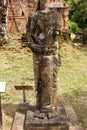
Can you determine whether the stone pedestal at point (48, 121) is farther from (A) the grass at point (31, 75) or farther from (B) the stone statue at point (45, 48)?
(A) the grass at point (31, 75)

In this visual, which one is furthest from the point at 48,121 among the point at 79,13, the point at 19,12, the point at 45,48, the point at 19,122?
the point at 79,13

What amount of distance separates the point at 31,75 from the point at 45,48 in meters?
5.77

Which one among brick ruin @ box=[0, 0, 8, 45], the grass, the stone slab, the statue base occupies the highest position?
brick ruin @ box=[0, 0, 8, 45]

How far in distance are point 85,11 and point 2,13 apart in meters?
13.4

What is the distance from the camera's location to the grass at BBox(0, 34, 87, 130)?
29.0ft

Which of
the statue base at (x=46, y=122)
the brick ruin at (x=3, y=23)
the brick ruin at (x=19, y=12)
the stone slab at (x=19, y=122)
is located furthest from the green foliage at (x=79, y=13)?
the statue base at (x=46, y=122)

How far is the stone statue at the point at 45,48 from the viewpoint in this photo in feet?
20.4

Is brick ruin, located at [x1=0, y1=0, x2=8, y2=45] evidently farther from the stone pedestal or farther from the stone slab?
the stone pedestal

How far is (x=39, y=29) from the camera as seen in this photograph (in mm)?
6289

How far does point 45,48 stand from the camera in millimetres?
6188

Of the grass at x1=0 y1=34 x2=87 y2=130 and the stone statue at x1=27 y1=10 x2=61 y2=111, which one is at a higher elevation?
the stone statue at x1=27 y1=10 x2=61 y2=111

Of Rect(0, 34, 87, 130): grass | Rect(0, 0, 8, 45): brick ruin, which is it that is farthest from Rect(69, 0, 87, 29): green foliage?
Rect(0, 0, 8, 45): brick ruin

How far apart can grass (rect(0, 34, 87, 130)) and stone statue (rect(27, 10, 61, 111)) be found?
1.52 m

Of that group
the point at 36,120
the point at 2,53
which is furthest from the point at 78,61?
the point at 36,120
